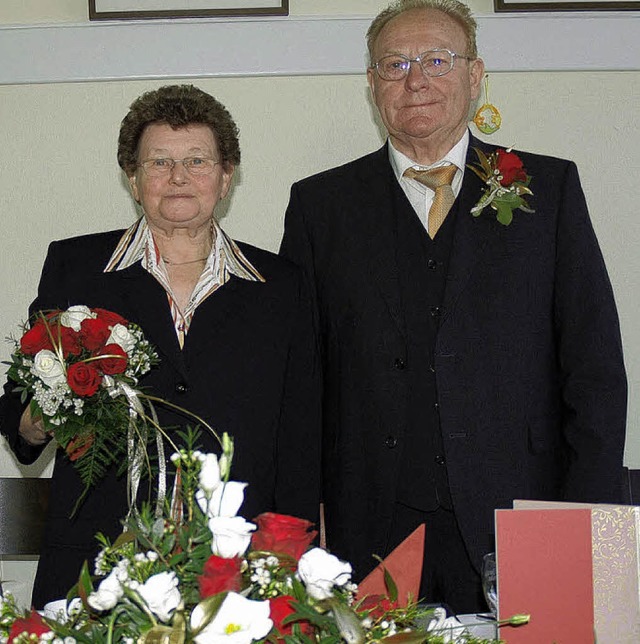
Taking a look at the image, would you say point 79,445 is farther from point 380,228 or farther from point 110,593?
point 380,228

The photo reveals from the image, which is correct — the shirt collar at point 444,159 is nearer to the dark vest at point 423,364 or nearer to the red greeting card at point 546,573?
the dark vest at point 423,364

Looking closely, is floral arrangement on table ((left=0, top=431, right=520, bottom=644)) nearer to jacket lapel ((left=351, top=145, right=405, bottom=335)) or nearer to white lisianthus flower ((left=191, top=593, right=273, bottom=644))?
white lisianthus flower ((left=191, top=593, right=273, bottom=644))

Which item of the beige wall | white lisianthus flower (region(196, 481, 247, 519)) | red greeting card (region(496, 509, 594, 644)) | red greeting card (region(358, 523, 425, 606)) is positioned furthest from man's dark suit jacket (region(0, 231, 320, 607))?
white lisianthus flower (region(196, 481, 247, 519))

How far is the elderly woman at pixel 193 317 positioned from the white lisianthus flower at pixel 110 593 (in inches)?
53.1

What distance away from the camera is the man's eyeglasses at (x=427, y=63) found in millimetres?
2578

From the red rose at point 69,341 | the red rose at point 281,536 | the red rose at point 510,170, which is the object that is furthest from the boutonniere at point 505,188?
the red rose at point 281,536

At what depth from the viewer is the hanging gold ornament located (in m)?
3.33

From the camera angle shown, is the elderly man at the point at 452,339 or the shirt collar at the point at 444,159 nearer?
the elderly man at the point at 452,339

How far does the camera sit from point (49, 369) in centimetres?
176

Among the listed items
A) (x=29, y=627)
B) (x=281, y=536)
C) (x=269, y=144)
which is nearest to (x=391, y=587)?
(x=281, y=536)

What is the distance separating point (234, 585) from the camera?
0.98 m

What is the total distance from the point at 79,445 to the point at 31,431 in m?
0.49

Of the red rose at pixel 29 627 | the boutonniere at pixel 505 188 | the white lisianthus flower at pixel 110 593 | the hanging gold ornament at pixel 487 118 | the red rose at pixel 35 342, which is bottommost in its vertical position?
the red rose at pixel 29 627

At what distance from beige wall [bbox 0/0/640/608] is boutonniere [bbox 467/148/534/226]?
0.86m
